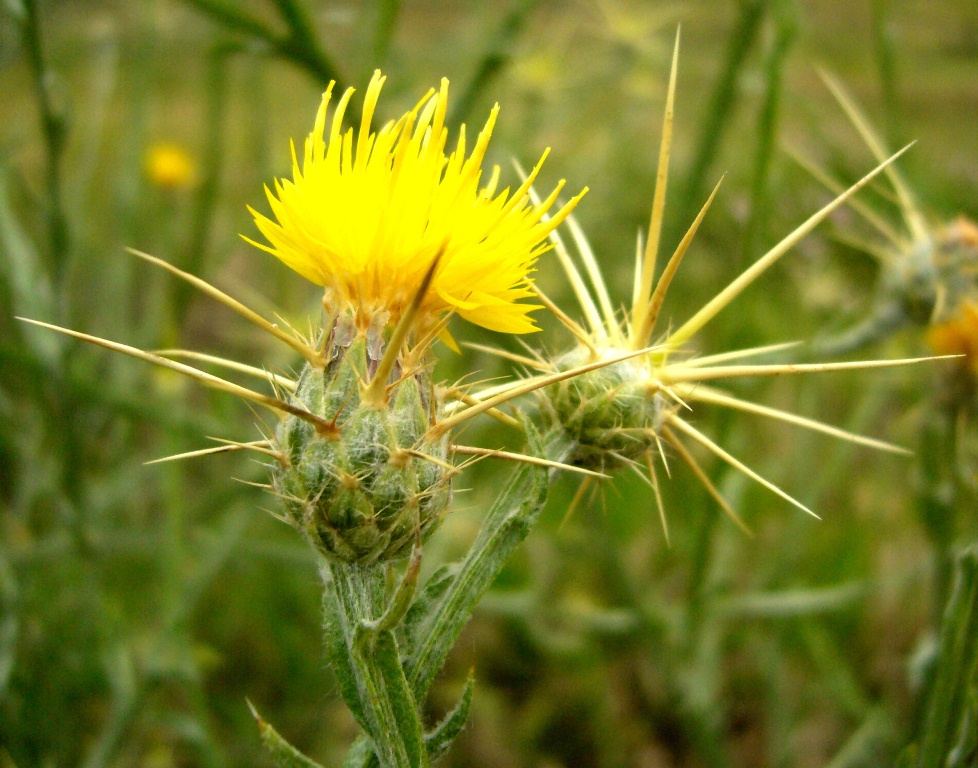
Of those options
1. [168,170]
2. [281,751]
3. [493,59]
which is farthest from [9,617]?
[168,170]

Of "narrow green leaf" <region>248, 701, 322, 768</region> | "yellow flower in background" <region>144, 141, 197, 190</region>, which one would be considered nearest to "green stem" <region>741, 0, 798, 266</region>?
"narrow green leaf" <region>248, 701, 322, 768</region>

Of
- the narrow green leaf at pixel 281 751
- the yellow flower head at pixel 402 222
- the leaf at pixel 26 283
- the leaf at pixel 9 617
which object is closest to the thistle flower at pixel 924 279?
the yellow flower head at pixel 402 222

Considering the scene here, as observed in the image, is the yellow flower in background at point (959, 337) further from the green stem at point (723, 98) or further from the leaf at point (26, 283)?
the leaf at point (26, 283)

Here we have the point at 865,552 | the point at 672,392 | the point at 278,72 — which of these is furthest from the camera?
the point at 278,72

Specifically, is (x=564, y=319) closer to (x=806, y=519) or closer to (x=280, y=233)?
(x=280, y=233)

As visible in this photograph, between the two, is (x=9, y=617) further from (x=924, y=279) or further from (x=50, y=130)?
(x=924, y=279)

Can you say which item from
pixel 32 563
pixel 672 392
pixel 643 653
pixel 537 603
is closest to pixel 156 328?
pixel 32 563

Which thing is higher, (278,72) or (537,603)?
(278,72)
